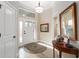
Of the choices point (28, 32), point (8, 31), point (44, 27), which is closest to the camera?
point (8, 31)

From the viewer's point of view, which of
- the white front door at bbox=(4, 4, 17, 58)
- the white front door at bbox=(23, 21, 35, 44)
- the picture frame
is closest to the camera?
the white front door at bbox=(4, 4, 17, 58)

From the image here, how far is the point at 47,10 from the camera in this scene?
24.1ft

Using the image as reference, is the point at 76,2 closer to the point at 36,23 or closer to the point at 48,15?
the point at 48,15

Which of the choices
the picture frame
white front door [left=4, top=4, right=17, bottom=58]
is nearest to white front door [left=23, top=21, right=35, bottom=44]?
the picture frame

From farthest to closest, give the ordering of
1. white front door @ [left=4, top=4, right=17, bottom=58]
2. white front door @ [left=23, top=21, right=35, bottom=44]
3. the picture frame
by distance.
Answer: the picture frame, white front door @ [left=23, top=21, right=35, bottom=44], white front door @ [left=4, top=4, right=17, bottom=58]

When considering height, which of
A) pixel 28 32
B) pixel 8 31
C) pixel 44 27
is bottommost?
pixel 28 32

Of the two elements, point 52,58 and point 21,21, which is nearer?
point 52,58

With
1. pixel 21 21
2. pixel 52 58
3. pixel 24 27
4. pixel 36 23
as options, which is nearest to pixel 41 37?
pixel 36 23

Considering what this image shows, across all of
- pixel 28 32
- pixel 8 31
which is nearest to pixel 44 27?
pixel 28 32

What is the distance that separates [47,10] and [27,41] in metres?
3.20

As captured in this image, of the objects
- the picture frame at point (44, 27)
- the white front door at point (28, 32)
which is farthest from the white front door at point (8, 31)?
the picture frame at point (44, 27)

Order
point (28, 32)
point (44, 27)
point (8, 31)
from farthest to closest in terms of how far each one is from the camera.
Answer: point (44, 27)
point (28, 32)
point (8, 31)

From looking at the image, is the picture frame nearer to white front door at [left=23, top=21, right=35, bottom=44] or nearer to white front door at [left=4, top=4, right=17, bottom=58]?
white front door at [left=23, top=21, right=35, bottom=44]

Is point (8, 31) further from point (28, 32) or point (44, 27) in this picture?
point (44, 27)
